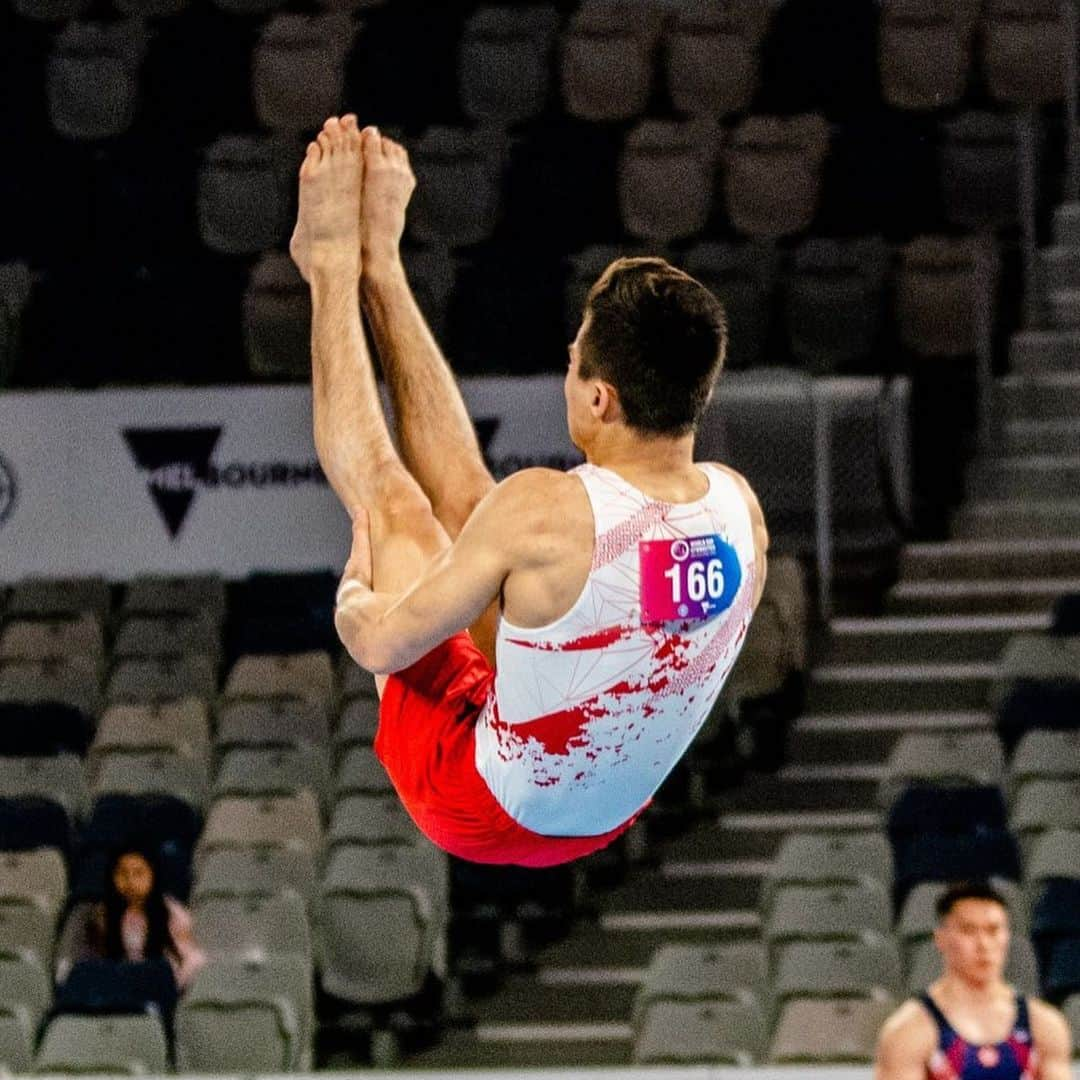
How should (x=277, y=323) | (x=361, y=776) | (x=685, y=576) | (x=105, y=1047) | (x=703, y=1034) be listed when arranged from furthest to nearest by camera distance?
1. (x=277, y=323)
2. (x=361, y=776)
3. (x=105, y=1047)
4. (x=703, y=1034)
5. (x=685, y=576)

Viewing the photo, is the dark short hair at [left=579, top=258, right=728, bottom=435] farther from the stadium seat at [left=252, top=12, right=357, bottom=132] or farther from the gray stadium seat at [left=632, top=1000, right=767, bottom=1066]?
the stadium seat at [left=252, top=12, right=357, bottom=132]

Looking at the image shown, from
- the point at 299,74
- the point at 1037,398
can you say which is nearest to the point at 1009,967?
the point at 1037,398

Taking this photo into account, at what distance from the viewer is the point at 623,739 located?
4.05 metres

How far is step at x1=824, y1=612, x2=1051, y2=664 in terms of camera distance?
10875 millimetres

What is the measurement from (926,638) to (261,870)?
336 centimetres

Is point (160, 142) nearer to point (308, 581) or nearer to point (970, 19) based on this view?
point (308, 581)

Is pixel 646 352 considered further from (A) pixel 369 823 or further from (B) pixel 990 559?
(B) pixel 990 559

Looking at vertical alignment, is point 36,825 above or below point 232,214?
below

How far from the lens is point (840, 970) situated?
316 inches

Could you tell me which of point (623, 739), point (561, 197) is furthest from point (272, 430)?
point (623, 739)

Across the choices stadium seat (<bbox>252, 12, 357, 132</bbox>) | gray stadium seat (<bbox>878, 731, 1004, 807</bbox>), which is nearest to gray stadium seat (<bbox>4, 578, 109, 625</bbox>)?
stadium seat (<bbox>252, 12, 357, 132</bbox>)

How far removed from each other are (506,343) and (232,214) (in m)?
1.64

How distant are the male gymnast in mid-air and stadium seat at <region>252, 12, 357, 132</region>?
7912 mm

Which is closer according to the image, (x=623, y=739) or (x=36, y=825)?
(x=623, y=739)
